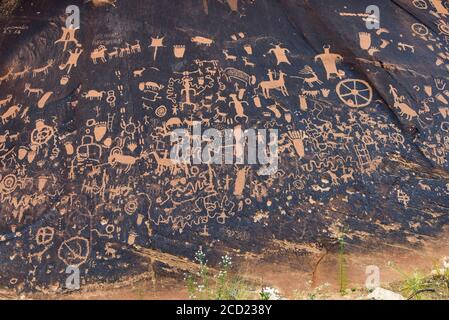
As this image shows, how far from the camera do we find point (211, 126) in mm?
5180

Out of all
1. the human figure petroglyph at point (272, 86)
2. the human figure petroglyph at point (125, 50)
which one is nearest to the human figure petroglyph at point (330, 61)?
the human figure petroglyph at point (272, 86)

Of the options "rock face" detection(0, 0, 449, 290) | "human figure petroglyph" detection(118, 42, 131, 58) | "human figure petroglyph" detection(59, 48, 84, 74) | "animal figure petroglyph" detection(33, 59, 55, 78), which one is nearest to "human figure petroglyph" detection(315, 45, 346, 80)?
"rock face" detection(0, 0, 449, 290)

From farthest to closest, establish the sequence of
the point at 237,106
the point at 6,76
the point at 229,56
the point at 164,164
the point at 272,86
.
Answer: the point at 6,76 < the point at 229,56 < the point at 272,86 < the point at 237,106 < the point at 164,164

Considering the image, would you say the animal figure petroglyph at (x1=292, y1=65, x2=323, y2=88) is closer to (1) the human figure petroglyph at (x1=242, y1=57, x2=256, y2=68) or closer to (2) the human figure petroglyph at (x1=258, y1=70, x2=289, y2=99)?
(2) the human figure petroglyph at (x1=258, y1=70, x2=289, y2=99)

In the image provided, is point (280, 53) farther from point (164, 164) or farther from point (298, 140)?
point (164, 164)

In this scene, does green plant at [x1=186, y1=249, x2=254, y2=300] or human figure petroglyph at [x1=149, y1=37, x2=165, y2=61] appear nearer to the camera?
green plant at [x1=186, y1=249, x2=254, y2=300]

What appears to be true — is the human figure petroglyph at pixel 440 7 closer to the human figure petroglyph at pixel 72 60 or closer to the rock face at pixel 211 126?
the rock face at pixel 211 126

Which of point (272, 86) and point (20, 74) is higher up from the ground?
point (20, 74)

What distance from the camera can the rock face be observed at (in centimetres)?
480

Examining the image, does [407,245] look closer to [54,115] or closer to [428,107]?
[428,107]

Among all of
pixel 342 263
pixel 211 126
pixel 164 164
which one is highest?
pixel 211 126

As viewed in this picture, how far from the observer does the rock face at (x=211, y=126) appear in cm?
480

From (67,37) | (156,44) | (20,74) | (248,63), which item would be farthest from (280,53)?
(20,74)

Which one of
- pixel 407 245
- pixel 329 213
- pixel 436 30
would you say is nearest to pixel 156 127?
pixel 329 213
